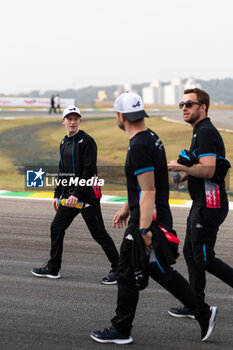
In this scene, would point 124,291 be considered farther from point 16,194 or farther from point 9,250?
point 16,194

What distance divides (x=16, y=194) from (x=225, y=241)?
6326mm

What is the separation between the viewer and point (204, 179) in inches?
182

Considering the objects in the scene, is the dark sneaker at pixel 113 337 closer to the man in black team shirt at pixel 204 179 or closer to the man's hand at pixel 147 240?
the man in black team shirt at pixel 204 179

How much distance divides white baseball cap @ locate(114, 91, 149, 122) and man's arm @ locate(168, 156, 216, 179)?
0.66m

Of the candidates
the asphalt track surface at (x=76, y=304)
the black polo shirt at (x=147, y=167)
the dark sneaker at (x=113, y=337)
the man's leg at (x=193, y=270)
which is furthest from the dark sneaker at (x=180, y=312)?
the black polo shirt at (x=147, y=167)

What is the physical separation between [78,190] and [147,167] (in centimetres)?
212

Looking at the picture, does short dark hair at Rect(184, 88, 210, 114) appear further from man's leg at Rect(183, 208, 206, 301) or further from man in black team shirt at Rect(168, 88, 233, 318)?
man's leg at Rect(183, 208, 206, 301)

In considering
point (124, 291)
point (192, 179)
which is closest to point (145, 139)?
point (192, 179)

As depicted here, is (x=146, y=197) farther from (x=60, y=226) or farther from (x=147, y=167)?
(x=60, y=226)

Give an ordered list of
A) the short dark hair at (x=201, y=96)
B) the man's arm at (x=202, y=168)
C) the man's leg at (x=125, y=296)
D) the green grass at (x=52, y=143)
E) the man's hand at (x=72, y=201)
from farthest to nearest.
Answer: the green grass at (x=52, y=143), the man's hand at (x=72, y=201), the short dark hair at (x=201, y=96), the man's arm at (x=202, y=168), the man's leg at (x=125, y=296)

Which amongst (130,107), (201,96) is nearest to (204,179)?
(201,96)

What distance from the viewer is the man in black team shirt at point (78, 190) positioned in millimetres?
5945

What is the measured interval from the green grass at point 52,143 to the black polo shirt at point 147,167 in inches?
348

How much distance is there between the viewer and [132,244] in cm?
412
